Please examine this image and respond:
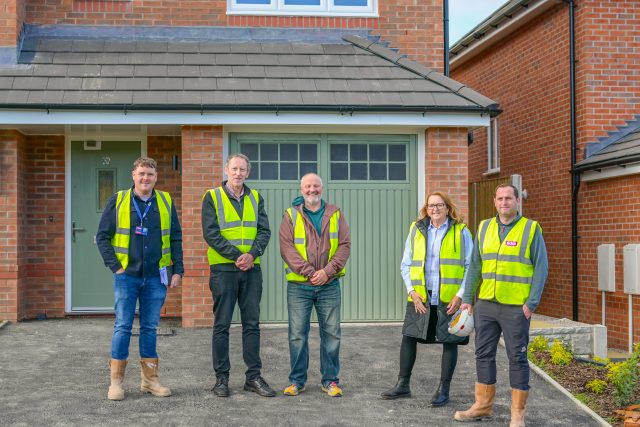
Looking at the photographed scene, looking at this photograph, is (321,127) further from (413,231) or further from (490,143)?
(490,143)

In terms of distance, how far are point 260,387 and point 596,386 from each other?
3.11 metres

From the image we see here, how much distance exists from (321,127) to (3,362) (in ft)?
14.6

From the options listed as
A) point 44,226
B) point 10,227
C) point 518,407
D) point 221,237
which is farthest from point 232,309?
point 44,226

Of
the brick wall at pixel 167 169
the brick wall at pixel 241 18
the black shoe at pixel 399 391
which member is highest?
the brick wall at pixel 241 18

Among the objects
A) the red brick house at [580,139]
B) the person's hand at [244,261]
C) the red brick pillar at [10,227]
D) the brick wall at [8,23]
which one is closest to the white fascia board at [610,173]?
the red brick house at [580,139]

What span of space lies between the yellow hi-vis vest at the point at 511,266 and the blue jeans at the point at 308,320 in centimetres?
133

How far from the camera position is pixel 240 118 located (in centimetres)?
951

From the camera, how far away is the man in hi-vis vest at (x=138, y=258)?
21.2 ft

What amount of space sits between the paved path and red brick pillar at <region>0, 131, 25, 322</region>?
1.83 feet

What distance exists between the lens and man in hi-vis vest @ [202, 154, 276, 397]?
6.68m

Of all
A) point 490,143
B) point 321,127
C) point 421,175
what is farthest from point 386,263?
point 490,143

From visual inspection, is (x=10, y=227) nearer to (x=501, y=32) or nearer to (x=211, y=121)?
(x=211, y=121)

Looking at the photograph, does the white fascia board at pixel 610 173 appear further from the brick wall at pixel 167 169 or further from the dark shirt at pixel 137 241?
the dark shirt at pixel 137 241

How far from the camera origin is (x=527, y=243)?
5.96m
